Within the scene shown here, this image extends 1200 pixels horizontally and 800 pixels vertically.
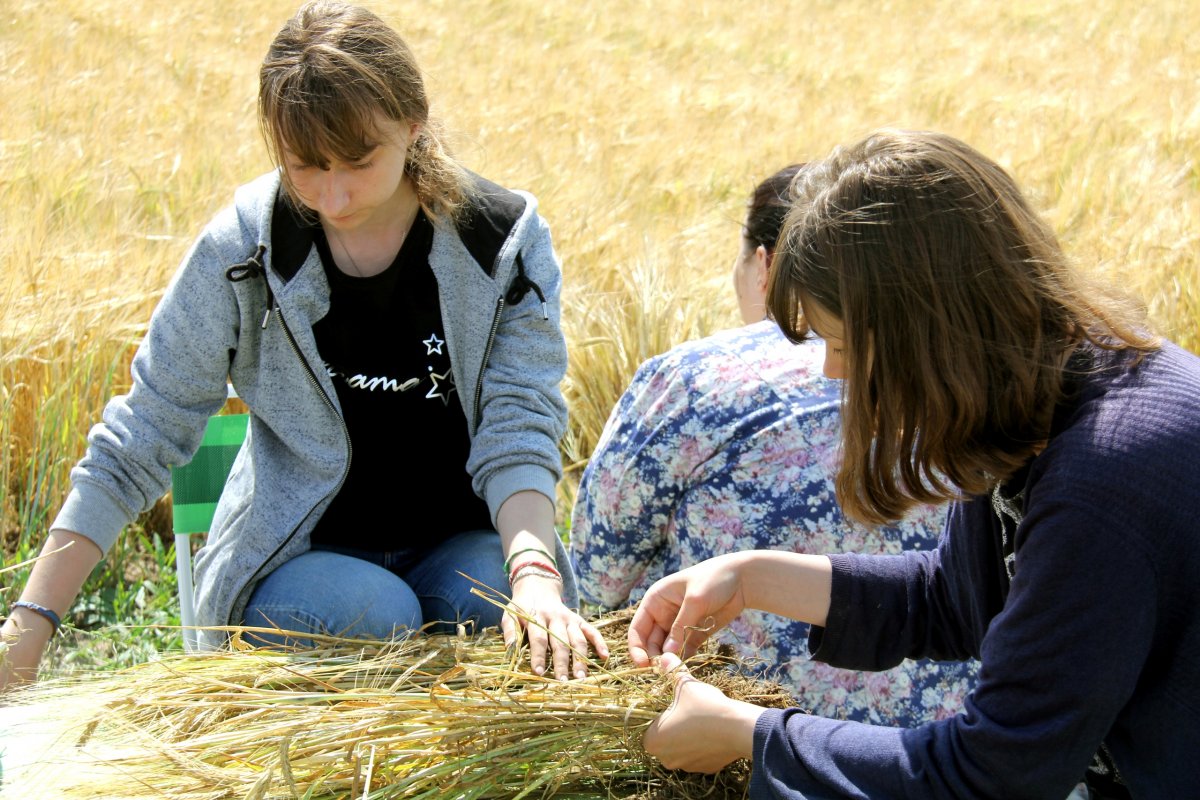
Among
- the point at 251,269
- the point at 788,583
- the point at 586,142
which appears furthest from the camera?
the point at 586,142

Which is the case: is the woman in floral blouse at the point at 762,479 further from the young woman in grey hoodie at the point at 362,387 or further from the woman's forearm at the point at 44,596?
the woman's forearm at the point at 44,596

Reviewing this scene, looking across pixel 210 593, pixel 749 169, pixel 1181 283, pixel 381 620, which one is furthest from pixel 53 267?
pixel 749 169

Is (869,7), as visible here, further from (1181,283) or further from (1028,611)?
(1028,611)

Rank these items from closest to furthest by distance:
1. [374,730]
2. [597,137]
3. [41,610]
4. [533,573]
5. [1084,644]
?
[1084,644]
[374,730]
[41,610]
[533,573]
[597,137]

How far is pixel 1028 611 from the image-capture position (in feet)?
4.18

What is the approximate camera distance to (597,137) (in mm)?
6633

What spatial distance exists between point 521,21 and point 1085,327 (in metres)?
10.8

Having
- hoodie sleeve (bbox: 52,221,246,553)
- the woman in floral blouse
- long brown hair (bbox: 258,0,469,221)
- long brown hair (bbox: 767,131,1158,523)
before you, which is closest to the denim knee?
hoodie sleeve (bbox: 52,221,246,553)

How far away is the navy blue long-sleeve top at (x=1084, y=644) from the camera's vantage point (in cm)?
124

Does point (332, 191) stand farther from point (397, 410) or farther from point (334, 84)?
point (397, 410)

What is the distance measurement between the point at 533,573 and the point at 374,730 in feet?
1.68

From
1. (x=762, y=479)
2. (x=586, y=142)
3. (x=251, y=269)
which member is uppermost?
(x=586, y=142)

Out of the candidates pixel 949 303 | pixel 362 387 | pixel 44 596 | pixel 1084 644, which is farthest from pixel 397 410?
pixel 1084 644

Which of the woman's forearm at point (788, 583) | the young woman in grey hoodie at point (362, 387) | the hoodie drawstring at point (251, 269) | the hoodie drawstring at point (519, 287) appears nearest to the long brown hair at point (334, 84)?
the young woman in grey hoodie at point (362, 387)
